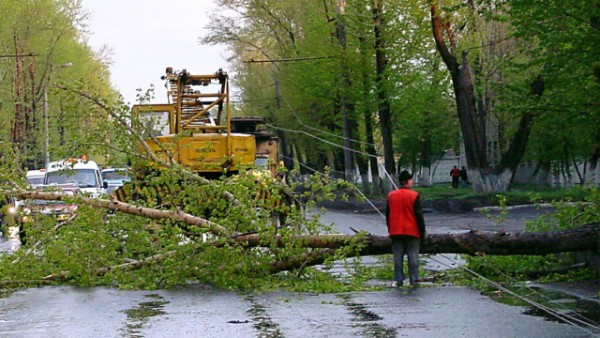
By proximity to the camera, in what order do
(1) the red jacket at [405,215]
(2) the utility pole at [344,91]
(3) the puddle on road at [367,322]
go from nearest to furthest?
(3) the puddle on road at [367,322], (1) the red jacket at [405,215], (2) the utility pole at [344,91]

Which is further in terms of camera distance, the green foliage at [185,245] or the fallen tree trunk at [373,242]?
the green foliage at [185,245]

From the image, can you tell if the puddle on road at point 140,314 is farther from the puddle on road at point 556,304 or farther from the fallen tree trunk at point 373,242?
the puddle on road at point 556,304

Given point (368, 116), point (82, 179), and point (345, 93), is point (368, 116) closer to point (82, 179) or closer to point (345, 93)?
point (345, 93)

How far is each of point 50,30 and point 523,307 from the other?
2063 inches

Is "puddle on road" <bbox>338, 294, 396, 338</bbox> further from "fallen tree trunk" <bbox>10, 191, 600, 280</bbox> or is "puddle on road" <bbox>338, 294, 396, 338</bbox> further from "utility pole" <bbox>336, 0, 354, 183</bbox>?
"utility pole" <bbox>336, 0, 354, 183</bbox>

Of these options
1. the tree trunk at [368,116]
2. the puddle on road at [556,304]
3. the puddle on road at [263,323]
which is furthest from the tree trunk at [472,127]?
the puddle on road at [263,323]

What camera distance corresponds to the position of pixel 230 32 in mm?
65062

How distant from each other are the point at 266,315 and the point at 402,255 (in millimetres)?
3436

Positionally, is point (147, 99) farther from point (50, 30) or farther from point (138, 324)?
point (50, 30)

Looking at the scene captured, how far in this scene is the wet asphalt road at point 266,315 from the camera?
9.73 metres

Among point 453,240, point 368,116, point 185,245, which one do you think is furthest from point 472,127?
point 185,245

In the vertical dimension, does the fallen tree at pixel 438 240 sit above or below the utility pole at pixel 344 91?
below

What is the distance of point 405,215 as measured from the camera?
14102 mm

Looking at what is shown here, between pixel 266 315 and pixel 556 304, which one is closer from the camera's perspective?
pixel 266 315
